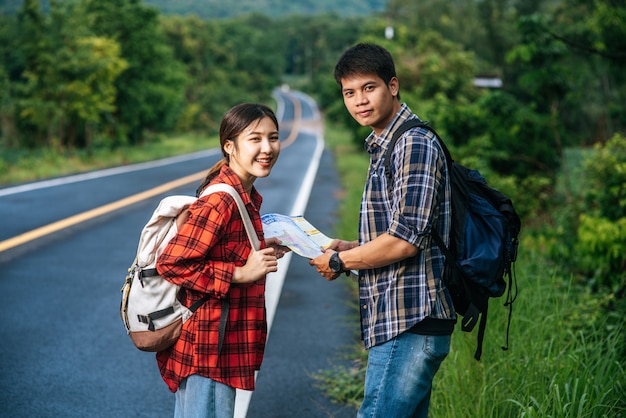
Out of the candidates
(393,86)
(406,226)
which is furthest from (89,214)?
(406,226)

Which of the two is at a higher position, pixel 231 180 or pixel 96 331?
pixel 231 180

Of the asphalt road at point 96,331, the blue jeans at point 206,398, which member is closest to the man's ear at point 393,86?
the blue jeans at point 206,398

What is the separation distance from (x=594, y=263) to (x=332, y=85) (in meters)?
26.3

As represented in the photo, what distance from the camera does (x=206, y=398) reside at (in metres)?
2.56

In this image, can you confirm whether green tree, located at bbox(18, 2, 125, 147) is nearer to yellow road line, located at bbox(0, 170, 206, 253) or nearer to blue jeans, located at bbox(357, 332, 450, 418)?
yellow road line, located at bbox(0, 170, 206, 253)

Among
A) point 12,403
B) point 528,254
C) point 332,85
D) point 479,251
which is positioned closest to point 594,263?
point 528,254

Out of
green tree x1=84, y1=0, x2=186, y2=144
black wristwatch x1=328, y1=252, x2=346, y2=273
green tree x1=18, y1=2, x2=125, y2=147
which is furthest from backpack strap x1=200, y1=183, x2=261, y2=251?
green tree x1=84, y1=0, x2=186, y2=144

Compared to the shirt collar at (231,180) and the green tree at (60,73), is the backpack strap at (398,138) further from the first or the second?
the green tree at (60,73)

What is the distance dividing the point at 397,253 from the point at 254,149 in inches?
27.5

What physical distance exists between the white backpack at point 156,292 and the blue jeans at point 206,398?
187 millimetres

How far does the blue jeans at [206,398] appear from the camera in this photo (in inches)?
101

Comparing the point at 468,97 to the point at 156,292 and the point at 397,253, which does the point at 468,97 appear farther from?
the point at 156,292

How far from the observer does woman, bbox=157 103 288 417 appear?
8.11 feet

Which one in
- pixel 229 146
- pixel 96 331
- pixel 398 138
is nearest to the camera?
pixel 398 138
